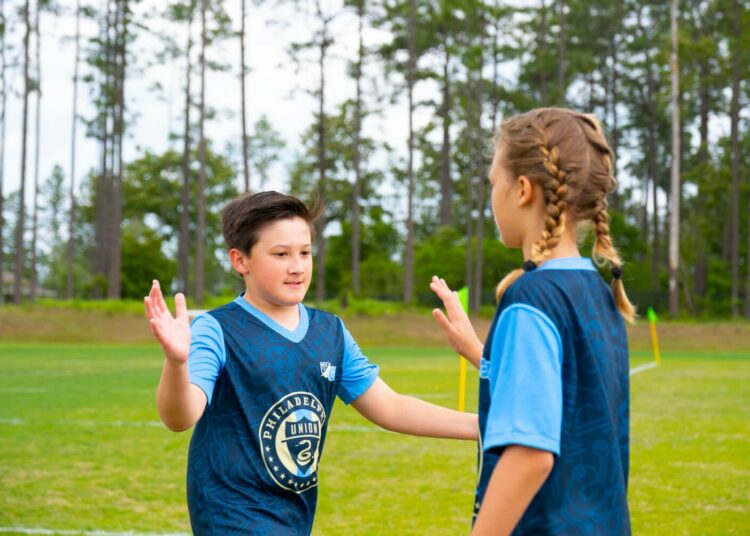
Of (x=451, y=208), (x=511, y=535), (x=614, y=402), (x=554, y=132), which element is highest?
(x=451, y=208)

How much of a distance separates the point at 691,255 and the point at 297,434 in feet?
151

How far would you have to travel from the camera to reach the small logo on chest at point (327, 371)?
3.06 meters

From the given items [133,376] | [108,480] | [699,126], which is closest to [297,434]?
[108,480]

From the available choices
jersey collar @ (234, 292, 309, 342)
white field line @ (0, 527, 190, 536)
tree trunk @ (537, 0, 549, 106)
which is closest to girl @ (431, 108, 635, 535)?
jersey collar @ (234, 292, 309, 342)

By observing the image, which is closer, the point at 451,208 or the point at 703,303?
the point at 703,303

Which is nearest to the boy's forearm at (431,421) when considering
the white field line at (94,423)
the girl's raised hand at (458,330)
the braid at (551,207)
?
the girl's raised hand at (458,330)

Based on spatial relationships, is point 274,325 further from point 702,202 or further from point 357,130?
point 702,202

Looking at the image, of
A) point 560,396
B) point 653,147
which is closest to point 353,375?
point 560,396

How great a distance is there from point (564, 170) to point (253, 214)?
133 cm

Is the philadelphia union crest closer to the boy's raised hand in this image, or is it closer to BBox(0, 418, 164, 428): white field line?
the boy's raised hand

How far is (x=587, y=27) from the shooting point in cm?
5394

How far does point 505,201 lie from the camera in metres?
2.11

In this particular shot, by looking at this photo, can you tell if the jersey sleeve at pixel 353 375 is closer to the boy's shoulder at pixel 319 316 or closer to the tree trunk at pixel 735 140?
the boy's shoulder at pixel 319 316

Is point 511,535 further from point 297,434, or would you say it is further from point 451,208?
point 451,208
